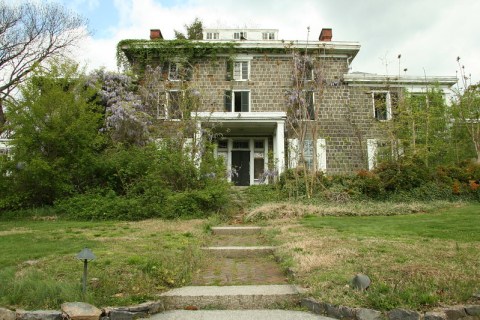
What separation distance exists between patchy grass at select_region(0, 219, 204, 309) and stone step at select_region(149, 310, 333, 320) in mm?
428

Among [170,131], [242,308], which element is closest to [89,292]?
[242,308]

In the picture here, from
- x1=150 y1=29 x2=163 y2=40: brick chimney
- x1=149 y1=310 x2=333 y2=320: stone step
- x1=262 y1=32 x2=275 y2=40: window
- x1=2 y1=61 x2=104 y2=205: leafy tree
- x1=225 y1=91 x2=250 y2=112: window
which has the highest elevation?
x1=262 y1=32 x2=275 y2=40: window

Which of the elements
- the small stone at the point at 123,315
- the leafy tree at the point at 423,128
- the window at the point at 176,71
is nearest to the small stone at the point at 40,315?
the small stone at the point at 123,315

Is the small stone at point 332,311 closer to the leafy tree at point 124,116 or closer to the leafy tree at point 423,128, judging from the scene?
the leafy tree at point 423,128

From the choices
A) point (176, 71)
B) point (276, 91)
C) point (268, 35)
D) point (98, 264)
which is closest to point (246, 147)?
point (276, 91)

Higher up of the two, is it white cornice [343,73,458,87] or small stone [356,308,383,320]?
white cornice [343,73,458,87]

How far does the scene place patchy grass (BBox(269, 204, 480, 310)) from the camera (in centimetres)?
454

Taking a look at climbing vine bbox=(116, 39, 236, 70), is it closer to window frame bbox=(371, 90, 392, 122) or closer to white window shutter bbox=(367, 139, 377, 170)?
window frame bbox=(371, 90, 392, 122)

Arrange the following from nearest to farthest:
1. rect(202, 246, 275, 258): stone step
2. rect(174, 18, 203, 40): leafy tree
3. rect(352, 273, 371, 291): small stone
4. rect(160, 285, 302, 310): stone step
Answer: rect(352, 273, 371, 291): small stone, rect(160, 285, 302, 310): stone step, rect(202, 246, 275, 258): stone step, rect(174, 18, 203, 40): leafy tree

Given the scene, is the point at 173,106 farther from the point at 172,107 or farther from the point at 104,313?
the point at 104,313

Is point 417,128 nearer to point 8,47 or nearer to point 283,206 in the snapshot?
point 283,206

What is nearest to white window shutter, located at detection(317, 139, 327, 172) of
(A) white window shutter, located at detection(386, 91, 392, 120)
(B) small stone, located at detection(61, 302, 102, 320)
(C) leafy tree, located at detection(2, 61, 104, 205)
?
(A) white window shutter, located at detection(386, 91, 392, 120)

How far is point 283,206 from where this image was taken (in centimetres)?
1339

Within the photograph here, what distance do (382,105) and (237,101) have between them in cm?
762
